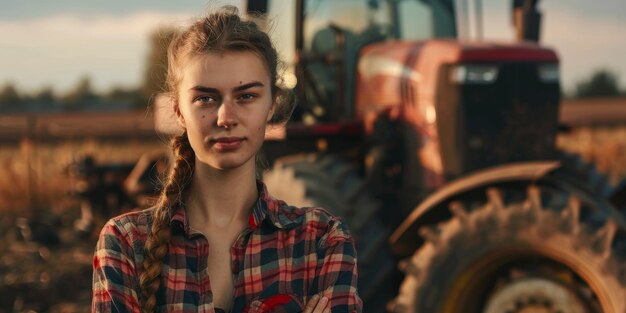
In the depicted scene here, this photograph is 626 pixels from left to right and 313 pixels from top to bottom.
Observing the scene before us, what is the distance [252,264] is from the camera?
2.07 m

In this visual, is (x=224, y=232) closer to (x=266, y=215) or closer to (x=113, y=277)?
(x=266, y=215)

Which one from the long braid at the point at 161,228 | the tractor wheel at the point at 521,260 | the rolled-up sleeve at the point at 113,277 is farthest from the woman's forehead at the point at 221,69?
the tractor wheel at the point at 521,260

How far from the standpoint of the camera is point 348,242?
211 centimetres

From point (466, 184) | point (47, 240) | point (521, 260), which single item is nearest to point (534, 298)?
point (521, 260)

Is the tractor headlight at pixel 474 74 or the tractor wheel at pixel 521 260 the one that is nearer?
the tractor wheel at pixel 521 260

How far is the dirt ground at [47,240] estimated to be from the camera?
761 cm

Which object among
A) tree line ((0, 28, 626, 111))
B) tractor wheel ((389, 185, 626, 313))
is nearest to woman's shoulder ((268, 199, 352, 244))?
tractor wheel ((389, 185, 626, 313))

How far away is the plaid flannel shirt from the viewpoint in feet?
6.66

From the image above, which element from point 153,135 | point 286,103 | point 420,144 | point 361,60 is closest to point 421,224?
point 420,144

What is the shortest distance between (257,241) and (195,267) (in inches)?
5.6

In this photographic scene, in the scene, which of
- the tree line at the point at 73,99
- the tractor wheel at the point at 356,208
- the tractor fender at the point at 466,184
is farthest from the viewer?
the tree line at the point at 73,99

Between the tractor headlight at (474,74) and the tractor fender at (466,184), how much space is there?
36.8 inches

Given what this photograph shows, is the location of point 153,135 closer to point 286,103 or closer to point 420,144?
point 420,144

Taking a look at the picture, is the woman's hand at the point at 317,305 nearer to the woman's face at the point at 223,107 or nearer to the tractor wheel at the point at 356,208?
the woman's face at the point at 223,107
